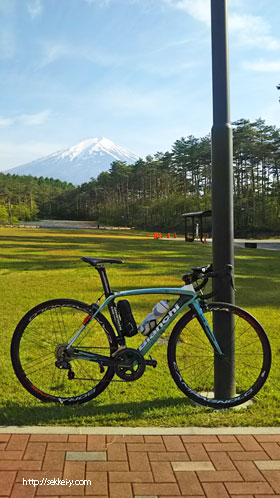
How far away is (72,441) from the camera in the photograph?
9.63ft

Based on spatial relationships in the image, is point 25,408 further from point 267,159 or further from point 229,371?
point 267,159

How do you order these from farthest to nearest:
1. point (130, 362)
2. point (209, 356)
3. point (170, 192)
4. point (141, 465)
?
point (170, 192) < point (209, 356) < point (130, 362) < point (141, 465)

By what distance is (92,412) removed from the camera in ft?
11.3

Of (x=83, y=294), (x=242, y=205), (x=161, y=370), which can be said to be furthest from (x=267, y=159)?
(x=161, y=370)

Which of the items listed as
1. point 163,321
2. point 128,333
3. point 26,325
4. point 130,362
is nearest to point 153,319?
point 163,321

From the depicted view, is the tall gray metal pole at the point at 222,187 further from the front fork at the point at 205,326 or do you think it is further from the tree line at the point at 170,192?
the tree line at the point at 170,192

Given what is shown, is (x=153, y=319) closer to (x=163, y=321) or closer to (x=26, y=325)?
(x=163, y=321)

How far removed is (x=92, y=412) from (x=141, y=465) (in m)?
0.88

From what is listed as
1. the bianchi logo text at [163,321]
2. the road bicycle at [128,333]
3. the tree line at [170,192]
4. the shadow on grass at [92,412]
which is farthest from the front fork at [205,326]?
the tree line at [170,192]

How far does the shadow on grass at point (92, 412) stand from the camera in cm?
328

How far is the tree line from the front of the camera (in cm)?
6272

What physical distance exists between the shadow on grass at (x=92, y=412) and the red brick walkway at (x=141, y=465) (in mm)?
260

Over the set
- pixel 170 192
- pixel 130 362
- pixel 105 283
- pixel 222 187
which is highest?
pixel 170 192

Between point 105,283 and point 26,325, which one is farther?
point 105,283
